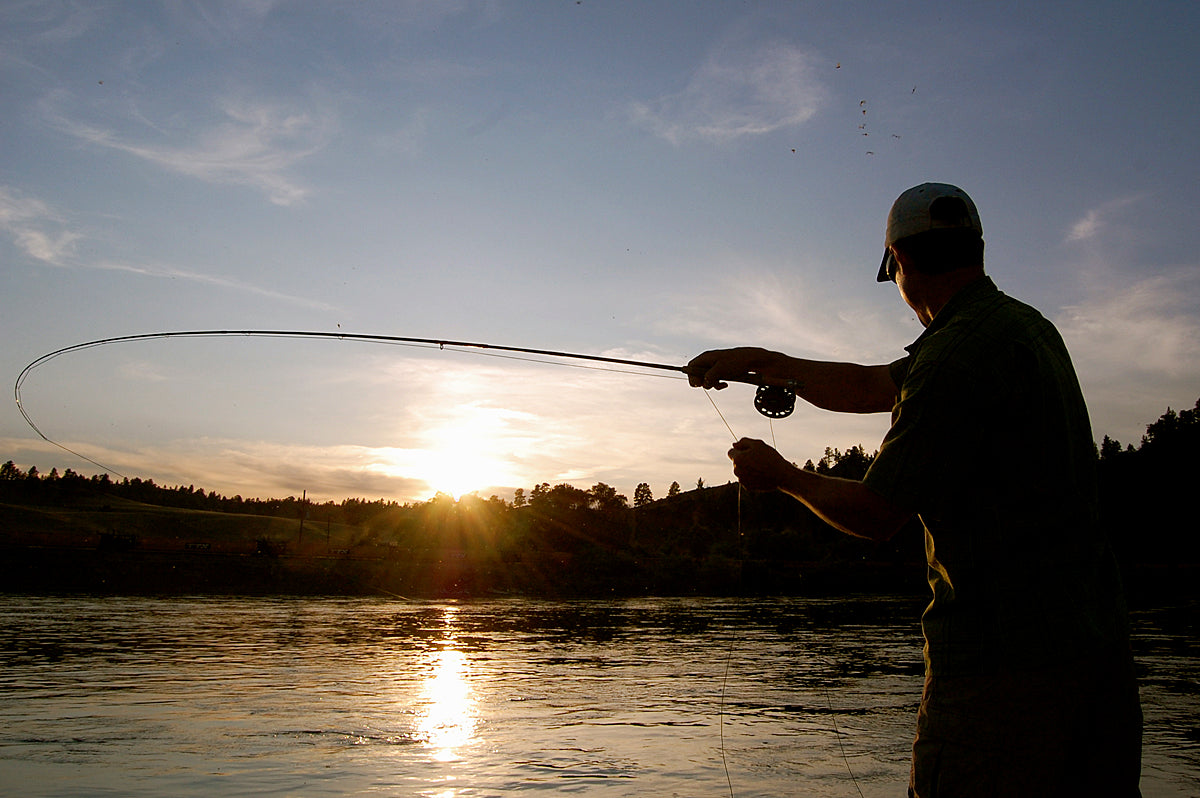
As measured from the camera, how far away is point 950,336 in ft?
7.05

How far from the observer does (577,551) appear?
74000 mm

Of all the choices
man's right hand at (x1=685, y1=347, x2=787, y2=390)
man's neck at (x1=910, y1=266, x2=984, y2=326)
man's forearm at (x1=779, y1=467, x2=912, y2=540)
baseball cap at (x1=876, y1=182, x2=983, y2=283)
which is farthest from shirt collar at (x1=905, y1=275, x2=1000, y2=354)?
man's right hand at (x1=685, y1=347, x2=787, y2=390)

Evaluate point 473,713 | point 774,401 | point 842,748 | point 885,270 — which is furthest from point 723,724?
point 885,270

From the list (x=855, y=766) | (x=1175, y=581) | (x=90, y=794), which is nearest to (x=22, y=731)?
(x=90, y=794)

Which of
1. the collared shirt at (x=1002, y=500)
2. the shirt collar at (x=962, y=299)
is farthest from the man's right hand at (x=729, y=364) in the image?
the collared shirt at (x=1002, y=500)

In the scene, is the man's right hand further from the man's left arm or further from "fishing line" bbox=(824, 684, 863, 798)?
"fishing line" bbox=(824, 684, 863, 798)

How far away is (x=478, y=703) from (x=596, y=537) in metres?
75.7

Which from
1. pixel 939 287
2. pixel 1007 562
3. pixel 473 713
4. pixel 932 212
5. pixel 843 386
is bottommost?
pixel 473 713

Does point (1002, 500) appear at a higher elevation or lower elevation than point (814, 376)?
lower

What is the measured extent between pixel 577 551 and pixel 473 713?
215 feet

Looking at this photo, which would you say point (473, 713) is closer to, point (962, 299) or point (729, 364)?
point (729, 364)

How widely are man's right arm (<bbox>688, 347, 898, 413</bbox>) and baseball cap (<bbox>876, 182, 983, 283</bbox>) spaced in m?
0.76

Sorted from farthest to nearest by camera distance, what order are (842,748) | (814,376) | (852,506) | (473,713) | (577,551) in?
(577,551) → (473,713) → (842,748) → (814,376) → (852,506)

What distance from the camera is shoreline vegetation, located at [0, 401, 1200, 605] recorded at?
48906 millimetres
